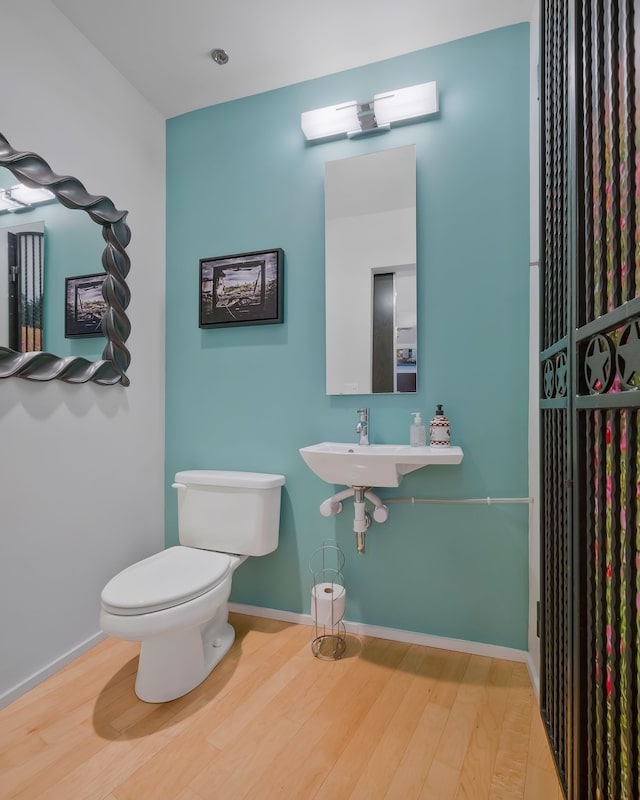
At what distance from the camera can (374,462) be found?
1653 millimetres

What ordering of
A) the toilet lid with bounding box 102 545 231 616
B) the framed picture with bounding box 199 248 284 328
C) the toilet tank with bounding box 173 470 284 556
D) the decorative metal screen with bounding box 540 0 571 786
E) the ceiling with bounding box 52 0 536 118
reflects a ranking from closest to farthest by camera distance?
the decorative metal screen with bounding box 540 0 571 786 → the toilet lid with bounding box 102 545 231 616 → the ceiling with bounding box 52 0 536 118 → the toilet tank with bounding box 173 470 284 556 → the framed picture with bounding box 199 248 284 328

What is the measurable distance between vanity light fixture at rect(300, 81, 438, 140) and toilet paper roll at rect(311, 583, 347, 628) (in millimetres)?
2068

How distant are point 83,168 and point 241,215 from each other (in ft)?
2.34

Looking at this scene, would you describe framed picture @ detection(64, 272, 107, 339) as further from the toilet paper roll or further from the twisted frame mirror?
the toilet paper roll

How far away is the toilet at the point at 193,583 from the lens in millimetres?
1449

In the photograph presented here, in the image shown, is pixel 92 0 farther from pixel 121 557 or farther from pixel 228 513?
pixel 121 557

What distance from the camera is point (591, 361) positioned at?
922 millimetres

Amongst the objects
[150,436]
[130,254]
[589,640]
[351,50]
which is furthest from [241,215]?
[589,640]

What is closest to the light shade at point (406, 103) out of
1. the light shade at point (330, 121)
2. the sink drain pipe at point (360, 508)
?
the light shade at point (330, 121)

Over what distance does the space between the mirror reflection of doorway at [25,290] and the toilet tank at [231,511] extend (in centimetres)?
88

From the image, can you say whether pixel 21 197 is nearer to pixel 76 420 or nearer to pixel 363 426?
pixel 76 420

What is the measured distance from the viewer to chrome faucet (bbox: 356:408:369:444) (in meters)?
1.92

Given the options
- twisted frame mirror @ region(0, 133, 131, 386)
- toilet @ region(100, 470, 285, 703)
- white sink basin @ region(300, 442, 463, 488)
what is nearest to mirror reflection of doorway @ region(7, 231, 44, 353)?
twisted frame mirror @ region(0, 133, 131, 386)

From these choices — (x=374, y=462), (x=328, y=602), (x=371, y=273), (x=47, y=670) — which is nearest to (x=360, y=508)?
(x=374, y=462)
